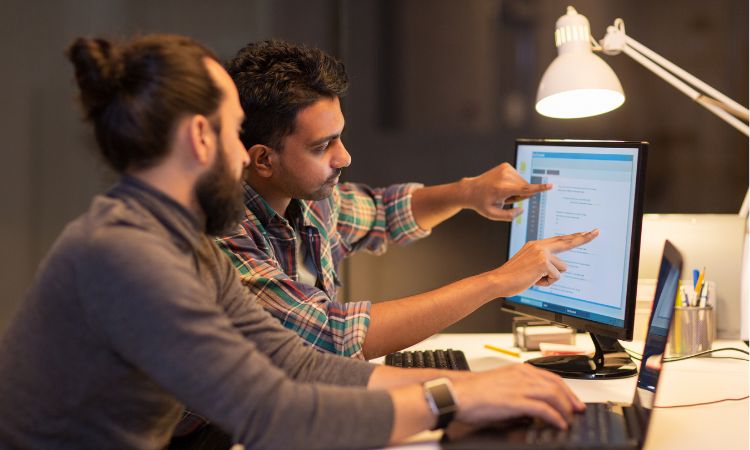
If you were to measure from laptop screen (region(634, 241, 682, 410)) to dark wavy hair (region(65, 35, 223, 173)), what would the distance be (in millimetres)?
705

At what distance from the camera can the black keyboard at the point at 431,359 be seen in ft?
5.42

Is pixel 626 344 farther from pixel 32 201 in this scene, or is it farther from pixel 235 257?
pixel 32 201

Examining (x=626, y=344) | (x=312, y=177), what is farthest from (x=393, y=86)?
(x=626, y=344)

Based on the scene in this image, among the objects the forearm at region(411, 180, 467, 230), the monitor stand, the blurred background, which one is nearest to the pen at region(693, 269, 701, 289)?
the monitor stand

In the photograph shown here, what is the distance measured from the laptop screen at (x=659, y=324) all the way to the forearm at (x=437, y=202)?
2.50 ft

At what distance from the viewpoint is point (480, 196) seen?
193cm

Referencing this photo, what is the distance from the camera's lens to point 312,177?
5.73ft

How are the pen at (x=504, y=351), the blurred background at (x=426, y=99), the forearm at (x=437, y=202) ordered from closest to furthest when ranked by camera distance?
the pen at (x=504, y=351) → the forearm at (x=437, y=202) → the blurred background at (x=426, y=99)

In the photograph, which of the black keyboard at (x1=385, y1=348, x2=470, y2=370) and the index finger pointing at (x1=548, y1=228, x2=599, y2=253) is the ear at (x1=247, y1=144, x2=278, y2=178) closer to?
the black keyboard at (x1=385, y1=348, x2=470, y2=370)

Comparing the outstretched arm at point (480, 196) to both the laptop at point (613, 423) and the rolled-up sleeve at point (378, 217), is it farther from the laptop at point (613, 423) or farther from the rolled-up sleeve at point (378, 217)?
the laptop at point (613, 423)

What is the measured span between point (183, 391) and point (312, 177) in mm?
792

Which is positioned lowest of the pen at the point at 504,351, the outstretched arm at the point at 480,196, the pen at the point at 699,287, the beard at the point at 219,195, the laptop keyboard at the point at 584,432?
the pen at the point at 504,351

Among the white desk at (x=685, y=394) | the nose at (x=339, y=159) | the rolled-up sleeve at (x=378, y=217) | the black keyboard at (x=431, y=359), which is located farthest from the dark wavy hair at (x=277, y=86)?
the white desk at (x=685, y=394)

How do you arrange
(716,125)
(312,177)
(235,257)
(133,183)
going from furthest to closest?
(716,125) → (312,177) → (235,257) → (133,183)
